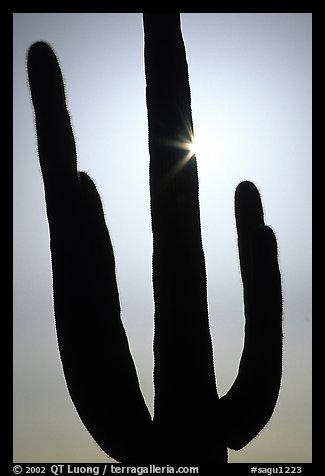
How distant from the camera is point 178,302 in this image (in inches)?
166

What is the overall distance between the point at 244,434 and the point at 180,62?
3049mm

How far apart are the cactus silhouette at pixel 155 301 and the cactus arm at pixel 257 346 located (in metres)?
0.01

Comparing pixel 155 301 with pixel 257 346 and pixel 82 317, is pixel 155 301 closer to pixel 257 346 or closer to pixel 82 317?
pixel 82 317

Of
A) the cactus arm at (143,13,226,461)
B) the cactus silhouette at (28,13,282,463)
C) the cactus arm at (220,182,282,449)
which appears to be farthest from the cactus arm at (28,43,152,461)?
the cactus arm at (220,182,282,449)

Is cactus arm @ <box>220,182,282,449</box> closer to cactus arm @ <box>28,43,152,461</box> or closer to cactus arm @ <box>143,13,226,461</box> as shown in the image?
cactus arm @ <box>143,13,226,461</box>

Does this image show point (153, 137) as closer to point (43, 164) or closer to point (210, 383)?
point (43, 164)

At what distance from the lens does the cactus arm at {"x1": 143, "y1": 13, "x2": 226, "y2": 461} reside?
13.8 ft

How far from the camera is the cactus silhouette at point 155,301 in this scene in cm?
411

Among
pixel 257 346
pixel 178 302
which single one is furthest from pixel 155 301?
pixel 257 346

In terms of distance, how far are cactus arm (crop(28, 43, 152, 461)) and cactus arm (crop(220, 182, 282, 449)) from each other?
772 millimetres

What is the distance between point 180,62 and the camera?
4559 millimetres

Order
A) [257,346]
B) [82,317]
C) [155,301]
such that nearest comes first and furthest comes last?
[82,317] < [155,301] < [257,346]

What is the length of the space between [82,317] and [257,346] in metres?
1.51
